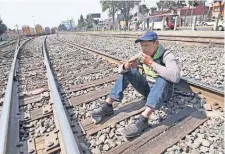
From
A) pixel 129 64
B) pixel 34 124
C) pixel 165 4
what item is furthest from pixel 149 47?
pixel 165 4

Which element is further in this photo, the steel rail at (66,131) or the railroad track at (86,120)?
the railroad track at (86,120)

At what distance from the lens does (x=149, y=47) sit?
2.96 meters

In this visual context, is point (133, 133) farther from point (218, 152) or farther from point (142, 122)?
point (218, 152)

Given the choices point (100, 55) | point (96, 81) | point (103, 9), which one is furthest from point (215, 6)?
point (103, 9)

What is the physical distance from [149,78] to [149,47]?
0.52m

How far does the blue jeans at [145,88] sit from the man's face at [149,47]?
331 mm

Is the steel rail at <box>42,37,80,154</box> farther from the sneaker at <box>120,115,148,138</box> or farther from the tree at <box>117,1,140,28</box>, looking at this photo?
the tree at <box>117,1,140,28</box>

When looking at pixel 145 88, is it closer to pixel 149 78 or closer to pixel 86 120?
pixel 149 78

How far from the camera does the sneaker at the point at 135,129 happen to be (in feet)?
8.63

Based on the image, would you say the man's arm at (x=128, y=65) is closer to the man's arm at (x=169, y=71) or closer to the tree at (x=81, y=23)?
the man's arm at (x=169, y=71)

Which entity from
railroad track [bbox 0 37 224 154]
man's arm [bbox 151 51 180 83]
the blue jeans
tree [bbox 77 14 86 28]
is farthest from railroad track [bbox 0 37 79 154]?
tree [bbox 77 14 86 28]

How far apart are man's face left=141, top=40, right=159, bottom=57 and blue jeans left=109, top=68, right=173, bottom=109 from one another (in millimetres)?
331

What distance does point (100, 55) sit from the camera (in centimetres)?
800

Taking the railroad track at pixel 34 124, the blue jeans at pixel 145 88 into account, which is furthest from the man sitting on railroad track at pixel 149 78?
the railroad track at pixel 34 124
